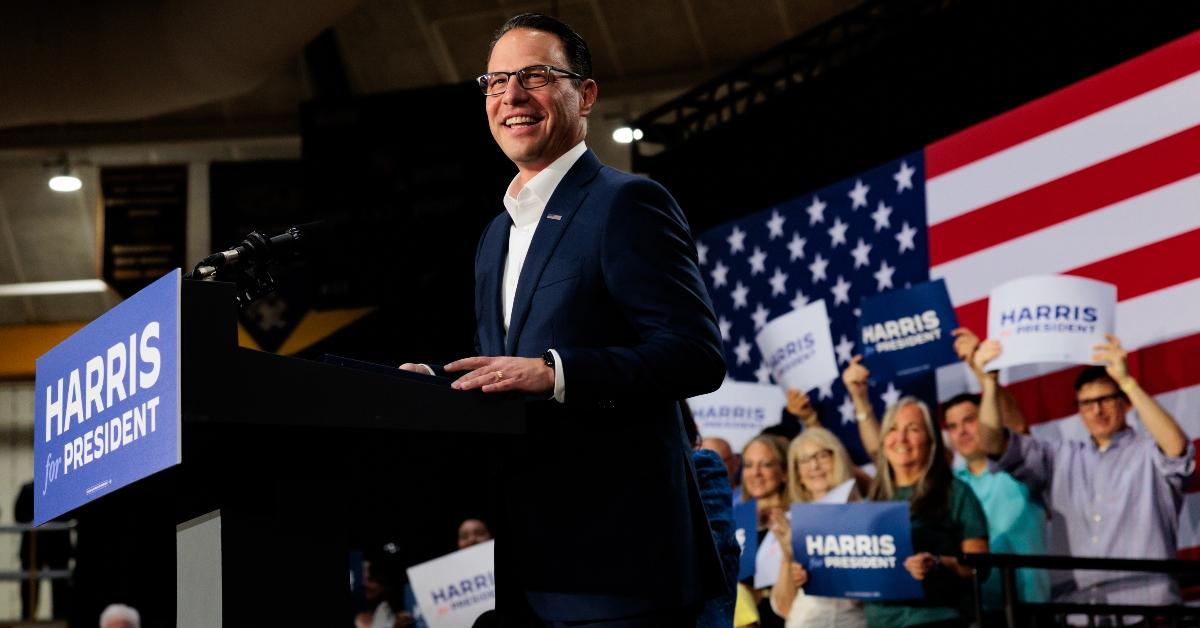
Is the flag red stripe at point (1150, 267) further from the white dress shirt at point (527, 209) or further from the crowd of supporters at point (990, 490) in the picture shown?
the white dress shirt at point (527, 209)

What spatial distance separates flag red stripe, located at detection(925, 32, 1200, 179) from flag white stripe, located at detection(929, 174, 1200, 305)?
412 millimetres

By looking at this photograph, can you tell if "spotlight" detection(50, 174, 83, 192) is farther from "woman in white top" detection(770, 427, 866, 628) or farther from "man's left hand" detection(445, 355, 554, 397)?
"man's left hand" detection(445, 355, 554, 397)

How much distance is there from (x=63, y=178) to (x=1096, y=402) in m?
8.94

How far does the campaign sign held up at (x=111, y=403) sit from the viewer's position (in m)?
1.15

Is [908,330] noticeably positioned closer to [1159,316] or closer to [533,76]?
[1159,316]

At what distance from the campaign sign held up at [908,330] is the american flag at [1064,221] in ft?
0.38

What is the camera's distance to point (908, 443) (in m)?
→ 5.19

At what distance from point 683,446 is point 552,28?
544mm

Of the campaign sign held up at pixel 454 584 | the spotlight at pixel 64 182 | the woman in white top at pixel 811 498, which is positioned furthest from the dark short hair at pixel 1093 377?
the spotlight at pixel 64 182

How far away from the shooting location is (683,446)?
153 cm

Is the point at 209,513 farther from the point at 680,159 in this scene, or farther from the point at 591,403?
the point at 680,159

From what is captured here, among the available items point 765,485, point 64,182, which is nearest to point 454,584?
point 765,485

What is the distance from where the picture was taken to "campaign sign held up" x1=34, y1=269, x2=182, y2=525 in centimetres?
115

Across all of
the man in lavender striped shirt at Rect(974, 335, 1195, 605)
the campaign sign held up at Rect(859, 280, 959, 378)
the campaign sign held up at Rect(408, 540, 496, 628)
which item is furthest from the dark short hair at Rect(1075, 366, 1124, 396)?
the campaign sign held up at Rect(408, 540, 496, 628)
